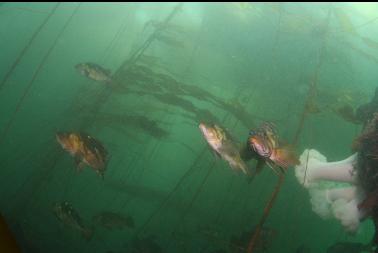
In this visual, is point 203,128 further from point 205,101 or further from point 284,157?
point 205,101

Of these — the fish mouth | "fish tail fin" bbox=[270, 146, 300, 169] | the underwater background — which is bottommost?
the underwater background

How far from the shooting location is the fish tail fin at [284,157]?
398cm

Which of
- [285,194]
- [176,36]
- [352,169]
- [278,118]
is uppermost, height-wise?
[352,169]

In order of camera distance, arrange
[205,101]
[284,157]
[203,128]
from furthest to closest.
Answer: [205,101], [203,128], [284,157]

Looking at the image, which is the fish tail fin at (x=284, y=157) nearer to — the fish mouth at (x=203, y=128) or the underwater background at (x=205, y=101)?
the fish mouth at (x=203, y=128)

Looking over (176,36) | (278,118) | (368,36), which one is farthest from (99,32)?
(368,36)

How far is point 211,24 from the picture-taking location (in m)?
18.2

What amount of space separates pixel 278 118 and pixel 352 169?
55.6 feet

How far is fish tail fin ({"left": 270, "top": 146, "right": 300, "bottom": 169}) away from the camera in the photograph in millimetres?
3980

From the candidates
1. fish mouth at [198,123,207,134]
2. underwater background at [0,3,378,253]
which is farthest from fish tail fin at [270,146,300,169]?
underwater background at [0,3,378,253]

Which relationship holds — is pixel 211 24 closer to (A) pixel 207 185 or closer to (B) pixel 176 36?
(B) pixel 176 36

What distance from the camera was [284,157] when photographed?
3.99 m

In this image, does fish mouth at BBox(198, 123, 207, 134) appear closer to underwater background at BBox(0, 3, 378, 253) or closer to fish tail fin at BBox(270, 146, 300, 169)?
fish tail fin at BBox(270, 146, 300, 169)

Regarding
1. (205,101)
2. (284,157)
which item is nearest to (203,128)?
(284,157)
